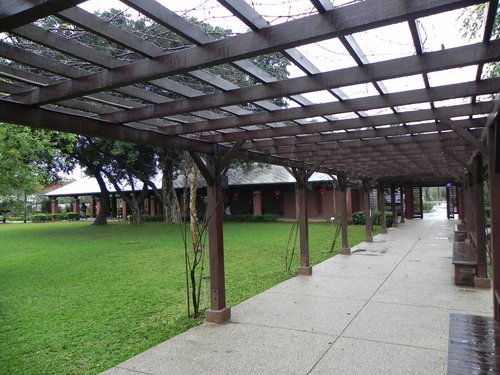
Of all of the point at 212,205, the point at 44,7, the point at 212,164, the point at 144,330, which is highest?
the point at 44,7

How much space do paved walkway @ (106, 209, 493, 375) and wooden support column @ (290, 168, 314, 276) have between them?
30 centimetres

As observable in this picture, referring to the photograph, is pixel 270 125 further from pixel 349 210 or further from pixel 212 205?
pixel 349 210

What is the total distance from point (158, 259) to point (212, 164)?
21.6 feet

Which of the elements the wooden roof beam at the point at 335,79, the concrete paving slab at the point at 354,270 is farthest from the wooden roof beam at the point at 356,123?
the concrete paving slab at the point at 354,270

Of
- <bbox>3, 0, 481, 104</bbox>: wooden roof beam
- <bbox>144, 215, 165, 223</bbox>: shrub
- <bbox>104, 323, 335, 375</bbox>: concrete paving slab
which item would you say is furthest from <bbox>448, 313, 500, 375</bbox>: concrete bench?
<bbox>144, 215, 165, 223</bbox>: shrub

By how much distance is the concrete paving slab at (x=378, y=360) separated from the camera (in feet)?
12.3

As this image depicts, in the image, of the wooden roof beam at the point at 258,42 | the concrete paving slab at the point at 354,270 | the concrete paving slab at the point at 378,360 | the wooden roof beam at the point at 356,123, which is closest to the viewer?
the wooden roof beam at the point at 258,42

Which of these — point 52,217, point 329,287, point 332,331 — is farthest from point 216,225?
point 52,217

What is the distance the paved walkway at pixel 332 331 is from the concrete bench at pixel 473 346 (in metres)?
0.35

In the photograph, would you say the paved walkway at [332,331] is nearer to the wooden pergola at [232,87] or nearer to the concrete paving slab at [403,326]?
the concrete paving slab at [403,326]

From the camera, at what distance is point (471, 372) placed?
288cm

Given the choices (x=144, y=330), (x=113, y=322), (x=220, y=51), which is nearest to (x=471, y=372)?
(x=220, y=51)

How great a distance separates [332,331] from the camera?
4.89m

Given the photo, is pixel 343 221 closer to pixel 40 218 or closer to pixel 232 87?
pixel 232 87
